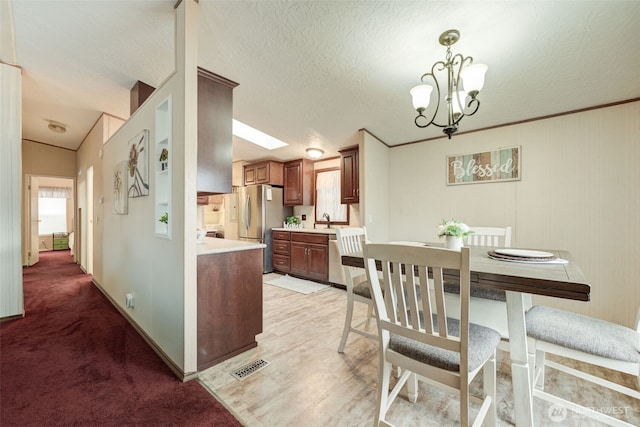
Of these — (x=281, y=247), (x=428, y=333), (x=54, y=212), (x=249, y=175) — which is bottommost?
(x=281, y=247)

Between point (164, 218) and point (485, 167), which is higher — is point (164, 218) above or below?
below

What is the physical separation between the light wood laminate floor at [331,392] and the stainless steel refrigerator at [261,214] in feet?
8.96

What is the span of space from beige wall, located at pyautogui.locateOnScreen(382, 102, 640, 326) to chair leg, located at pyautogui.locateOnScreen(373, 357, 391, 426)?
2.64 metres

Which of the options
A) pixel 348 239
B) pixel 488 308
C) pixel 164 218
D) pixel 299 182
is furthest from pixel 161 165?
pixel 299 182

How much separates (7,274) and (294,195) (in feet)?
12.8

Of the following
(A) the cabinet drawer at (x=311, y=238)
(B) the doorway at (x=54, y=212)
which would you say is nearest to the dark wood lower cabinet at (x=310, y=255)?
(A) the cabinet drawer at (x=311, y=238)

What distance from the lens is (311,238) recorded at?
15.0 feet

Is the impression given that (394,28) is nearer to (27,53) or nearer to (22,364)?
(27,53)

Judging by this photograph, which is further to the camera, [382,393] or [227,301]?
[227,301]

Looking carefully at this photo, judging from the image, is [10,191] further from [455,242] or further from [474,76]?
[474,76]

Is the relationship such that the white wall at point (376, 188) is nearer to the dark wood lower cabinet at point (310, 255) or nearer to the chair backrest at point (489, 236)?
the dark wood lower cabinet at point (310, 255)

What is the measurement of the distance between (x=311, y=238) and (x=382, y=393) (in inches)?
130

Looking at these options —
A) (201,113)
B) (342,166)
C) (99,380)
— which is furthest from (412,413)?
(342,166)

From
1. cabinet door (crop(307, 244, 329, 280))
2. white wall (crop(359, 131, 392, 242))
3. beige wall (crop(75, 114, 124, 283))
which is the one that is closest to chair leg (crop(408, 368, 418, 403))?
white wall (crop(359, 131, 392, 242))
